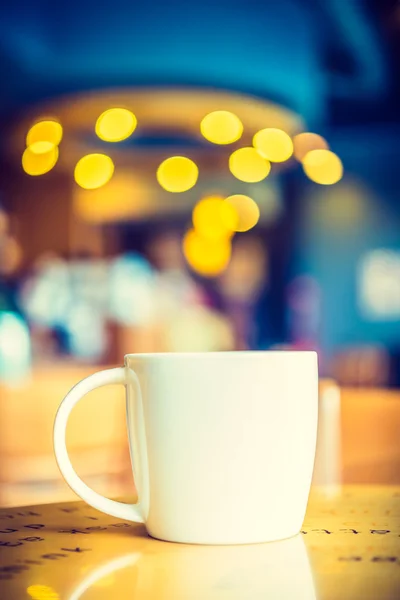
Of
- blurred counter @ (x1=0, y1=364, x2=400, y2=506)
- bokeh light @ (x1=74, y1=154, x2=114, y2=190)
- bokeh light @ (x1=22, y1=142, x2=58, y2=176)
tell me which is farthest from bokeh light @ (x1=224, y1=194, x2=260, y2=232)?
blurred counter @ (x1=0, y1=364, x2=400, y2=506)

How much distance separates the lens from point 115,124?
4988 mm

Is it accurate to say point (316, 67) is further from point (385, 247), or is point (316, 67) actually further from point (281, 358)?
point (281, 358)

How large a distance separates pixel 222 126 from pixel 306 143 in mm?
1306

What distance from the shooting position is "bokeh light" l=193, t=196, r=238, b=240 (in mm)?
6797

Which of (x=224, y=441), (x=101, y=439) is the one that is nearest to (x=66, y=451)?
(x=224, y=441)

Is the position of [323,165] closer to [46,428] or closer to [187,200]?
[187,200]

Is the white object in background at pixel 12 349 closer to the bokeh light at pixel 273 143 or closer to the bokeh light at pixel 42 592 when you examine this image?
the bokeh light at pixel 273 143

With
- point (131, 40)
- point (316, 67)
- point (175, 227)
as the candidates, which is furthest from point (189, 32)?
point (175, 227)

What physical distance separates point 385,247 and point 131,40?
4.13m

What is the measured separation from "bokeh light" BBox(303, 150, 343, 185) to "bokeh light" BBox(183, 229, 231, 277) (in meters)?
0.96

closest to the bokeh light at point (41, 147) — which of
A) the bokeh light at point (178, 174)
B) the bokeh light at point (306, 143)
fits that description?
the bokeh light at point (178, 174)

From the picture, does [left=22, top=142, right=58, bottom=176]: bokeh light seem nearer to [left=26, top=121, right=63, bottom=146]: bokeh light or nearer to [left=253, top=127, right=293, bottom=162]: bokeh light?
[left=26, top=121, right=63, bottom=146]: bokeh light

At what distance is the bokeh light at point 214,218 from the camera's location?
680 centimetres

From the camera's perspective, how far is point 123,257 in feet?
28.0
